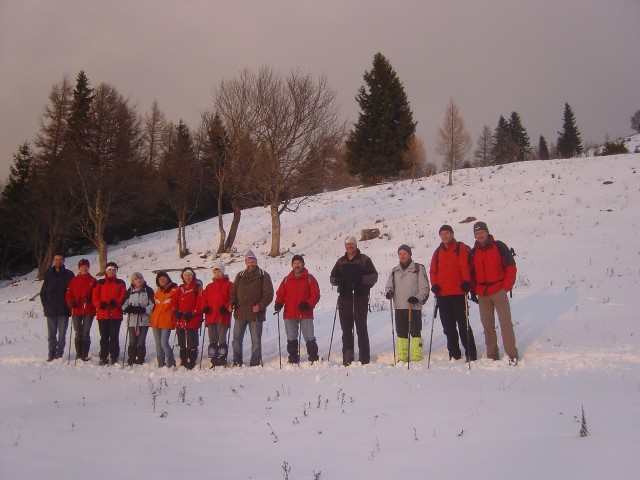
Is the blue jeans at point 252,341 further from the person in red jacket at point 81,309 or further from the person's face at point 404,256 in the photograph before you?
the person in red jacket at point 81,309

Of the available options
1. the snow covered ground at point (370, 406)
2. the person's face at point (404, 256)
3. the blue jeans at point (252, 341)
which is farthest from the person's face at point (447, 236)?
the blue jeans at point (252, 341)

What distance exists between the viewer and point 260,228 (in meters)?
32.2

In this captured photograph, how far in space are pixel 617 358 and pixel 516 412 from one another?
397 cm

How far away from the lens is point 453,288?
895cm

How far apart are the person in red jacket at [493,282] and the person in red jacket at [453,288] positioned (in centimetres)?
22

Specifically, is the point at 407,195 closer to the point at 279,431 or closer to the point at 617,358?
the point at 617,358

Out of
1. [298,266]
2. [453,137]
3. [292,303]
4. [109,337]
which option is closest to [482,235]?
[298,266]

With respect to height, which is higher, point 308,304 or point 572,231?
point 572,231

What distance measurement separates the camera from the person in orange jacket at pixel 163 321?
10.2 meters

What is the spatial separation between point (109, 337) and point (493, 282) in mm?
7483

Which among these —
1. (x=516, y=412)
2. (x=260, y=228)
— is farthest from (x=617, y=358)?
(x=260, y=228)

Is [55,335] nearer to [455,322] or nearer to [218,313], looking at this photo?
[218,313]

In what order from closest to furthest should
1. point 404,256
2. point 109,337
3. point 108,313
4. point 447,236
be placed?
point 447,236, point 404,256, point 108,313, point 109,337

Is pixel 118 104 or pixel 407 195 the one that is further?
pixel 407 195
